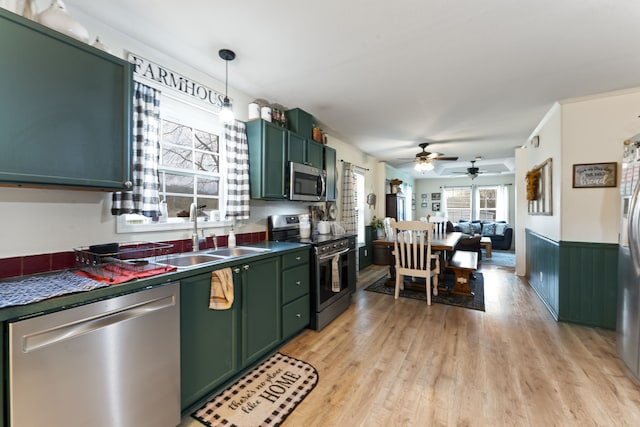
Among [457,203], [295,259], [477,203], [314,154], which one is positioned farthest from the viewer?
[457,203]

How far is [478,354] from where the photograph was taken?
228cm

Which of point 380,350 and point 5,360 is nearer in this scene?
point 5,360

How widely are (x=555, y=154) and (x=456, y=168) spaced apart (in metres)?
4.93

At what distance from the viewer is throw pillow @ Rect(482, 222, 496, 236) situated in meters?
7.99

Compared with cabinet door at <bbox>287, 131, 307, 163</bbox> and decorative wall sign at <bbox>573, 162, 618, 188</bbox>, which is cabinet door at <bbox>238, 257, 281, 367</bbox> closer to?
cabinet door at <bbox>287, 131, 307, 163</bbox>

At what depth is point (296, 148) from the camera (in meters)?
3.05

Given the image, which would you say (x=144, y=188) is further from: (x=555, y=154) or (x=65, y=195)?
(x=555, y=154)

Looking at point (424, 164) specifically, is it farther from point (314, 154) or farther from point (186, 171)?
point (186, 171)

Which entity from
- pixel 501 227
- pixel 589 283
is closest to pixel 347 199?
pixel 589 283

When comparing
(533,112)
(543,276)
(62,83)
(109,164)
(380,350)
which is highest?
(533,112)

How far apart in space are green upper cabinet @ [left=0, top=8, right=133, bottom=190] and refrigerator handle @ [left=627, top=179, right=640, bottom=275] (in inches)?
134

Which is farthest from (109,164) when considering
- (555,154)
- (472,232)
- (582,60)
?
(472,232)

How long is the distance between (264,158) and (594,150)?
3467 mm

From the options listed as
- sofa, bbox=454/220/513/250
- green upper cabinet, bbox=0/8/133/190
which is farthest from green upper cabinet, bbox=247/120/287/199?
sofa, bbox=454/220/513/250
